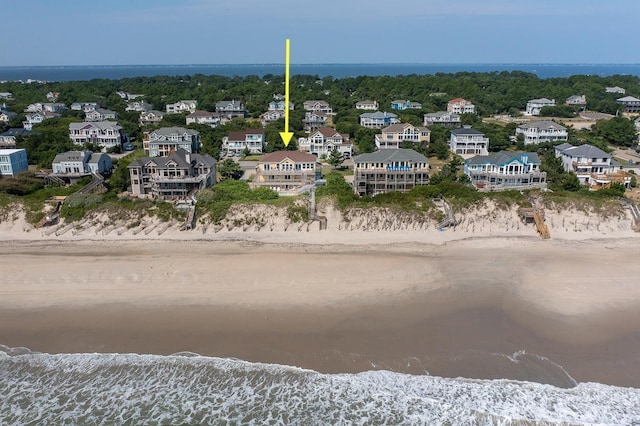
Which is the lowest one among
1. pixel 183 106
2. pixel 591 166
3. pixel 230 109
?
pixel 591 166

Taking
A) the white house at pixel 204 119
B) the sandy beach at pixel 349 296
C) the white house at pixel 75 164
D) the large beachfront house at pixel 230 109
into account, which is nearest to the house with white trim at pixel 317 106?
the large beachfront house at pixel 230 109

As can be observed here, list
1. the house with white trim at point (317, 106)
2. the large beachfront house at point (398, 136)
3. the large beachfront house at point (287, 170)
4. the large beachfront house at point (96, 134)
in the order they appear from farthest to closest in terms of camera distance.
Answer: the house with white trim at point (317, 106), the large beachfront house at point (96, 134), the large beachfront house at point (398, 136), the large beachfront house at point (287, 170)

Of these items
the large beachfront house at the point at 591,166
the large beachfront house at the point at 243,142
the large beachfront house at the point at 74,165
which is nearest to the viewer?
the large beachfront house at the point at 591,166

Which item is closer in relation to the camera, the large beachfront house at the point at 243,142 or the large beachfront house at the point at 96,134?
the large beachfront house at the point at 243,142

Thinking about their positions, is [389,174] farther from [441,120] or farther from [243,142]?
[441,120]

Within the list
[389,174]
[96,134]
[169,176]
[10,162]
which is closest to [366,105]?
[96,134]

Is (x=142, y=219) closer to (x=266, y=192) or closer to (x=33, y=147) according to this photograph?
(x=266, y=192)

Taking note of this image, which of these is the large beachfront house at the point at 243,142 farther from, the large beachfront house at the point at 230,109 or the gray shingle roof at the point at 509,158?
the large beachfront house at the point at 230,109
